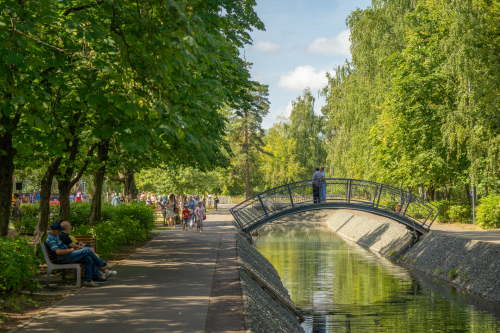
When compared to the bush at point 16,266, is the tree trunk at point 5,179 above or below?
above

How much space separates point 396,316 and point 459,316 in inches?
62.7

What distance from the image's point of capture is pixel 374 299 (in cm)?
1560

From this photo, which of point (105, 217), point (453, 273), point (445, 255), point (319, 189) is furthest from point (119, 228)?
point (445, 255)

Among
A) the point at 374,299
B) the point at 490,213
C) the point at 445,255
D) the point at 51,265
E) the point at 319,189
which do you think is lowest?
the point at 374,299

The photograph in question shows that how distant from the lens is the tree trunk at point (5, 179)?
34.1 ft

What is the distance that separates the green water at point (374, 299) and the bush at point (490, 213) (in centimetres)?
546

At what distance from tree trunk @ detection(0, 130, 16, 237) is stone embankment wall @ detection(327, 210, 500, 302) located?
1294cm

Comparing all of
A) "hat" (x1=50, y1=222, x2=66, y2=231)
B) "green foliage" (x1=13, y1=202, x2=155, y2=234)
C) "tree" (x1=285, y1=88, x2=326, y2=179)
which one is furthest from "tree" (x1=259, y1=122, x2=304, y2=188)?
"hat" (x1=50, y1=222, x2=66, y2=231)

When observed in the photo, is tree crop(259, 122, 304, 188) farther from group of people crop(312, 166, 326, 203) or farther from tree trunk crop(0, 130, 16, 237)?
tree trunk crop(0, 130, 16, 237)

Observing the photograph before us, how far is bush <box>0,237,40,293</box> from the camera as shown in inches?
320

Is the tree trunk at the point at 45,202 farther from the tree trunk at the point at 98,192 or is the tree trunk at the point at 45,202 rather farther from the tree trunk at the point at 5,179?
the tree trunk at the point at 98,192

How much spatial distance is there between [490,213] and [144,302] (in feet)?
68.6

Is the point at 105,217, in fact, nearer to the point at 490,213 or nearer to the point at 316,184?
the point at 316,184

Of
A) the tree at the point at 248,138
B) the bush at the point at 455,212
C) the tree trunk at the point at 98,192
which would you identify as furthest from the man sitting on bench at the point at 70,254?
the tree at the point at 248,138
